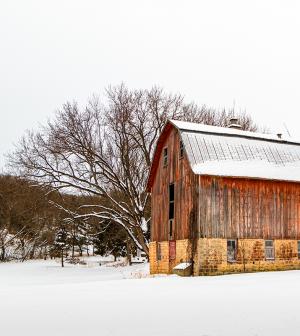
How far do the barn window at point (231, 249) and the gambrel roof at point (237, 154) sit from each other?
3.20 meters

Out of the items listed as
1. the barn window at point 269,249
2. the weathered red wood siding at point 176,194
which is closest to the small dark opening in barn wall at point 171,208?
the weathered red wood siding at point 176,194

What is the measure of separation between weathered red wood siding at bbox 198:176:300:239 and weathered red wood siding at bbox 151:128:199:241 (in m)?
0.66

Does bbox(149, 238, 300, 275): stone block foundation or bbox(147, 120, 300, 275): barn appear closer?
bbox(149, 238, 300, 275): stone block foundation

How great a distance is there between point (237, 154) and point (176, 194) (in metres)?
3.78

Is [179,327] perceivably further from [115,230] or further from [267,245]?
[115,230]

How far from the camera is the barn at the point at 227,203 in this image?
71.4 ft

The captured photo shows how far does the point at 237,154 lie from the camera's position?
77.3ft

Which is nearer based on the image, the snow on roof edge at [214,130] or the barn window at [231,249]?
the barn window at [231,249]

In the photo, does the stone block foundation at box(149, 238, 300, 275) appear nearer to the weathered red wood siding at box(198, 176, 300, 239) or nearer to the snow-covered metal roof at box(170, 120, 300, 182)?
the weathered red wood siding at box(198, 176, 300, 239)

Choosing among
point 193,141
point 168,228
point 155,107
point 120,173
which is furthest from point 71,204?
point 193,141

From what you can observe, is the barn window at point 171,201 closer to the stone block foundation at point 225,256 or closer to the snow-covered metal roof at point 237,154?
the stone block foundation at point 225,256

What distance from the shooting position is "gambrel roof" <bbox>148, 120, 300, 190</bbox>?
2231 centimetres

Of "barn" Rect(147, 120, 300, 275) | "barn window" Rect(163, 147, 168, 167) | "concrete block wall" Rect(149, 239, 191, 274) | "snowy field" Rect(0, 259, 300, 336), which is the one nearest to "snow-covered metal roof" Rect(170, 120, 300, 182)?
"barn" Rect(147, 120, 300, 275)

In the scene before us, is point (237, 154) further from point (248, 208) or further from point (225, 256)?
point (225, 256)
